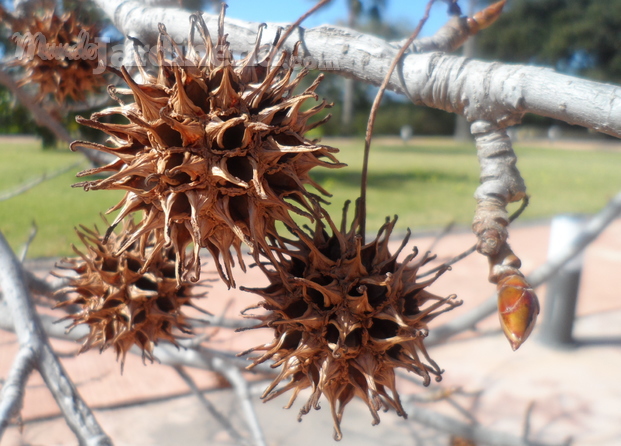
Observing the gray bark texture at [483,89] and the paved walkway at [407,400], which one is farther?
the paved walkway at [407,400]

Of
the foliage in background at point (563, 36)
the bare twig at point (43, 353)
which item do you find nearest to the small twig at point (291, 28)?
the bare twig at point (43, 353)

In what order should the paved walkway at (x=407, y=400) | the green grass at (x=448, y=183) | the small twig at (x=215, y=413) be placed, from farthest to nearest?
the green grass at (x=448, y=183), the paved walkway at (x=407, y=400), the small twig at (x=215, y=413)

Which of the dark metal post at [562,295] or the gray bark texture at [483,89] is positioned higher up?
the gray bark texture at [483,89]

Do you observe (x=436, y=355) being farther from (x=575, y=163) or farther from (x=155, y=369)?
(x=575, y=163)

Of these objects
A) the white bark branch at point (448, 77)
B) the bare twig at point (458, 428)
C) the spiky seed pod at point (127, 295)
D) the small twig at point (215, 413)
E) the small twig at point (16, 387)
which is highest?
the white bark branch at point (448, 77)

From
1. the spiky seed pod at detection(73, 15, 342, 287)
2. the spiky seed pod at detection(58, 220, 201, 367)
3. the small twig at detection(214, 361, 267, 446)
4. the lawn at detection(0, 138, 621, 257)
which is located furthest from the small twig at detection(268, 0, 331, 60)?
the lawn at detection(0, 138, 621, 257)

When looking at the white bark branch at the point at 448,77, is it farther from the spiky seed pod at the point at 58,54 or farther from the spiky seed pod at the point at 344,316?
the spiky seed pod at the point at 58,54

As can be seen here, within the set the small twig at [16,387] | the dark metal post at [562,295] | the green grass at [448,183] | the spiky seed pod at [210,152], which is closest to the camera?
the spiky seed pod at [210,152]
